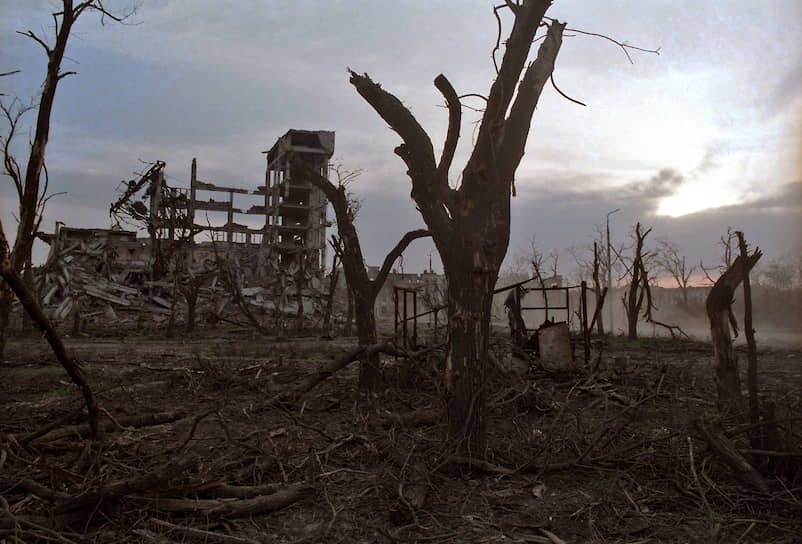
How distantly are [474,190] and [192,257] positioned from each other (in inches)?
1322

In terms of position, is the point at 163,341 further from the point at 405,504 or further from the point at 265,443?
the point at 405,504

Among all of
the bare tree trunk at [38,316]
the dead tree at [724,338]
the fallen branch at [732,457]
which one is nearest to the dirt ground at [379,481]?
the fallen branch at [732,457]

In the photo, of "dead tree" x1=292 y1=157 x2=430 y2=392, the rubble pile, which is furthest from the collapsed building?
"dead tree" x1=292 y1=157 x2=430 y2=392

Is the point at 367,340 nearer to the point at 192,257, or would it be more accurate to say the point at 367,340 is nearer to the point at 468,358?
the point at 468,358

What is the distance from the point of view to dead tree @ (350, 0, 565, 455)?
565 centimetres

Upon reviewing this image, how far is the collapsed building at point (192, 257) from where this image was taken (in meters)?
28.2

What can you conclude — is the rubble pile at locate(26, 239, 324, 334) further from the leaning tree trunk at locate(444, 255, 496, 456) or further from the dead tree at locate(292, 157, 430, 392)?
the leaning tree trunk at locate(444, 255, 496, 456)

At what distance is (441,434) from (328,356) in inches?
417

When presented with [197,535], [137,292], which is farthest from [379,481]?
[137,292]

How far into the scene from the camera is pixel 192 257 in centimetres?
3619

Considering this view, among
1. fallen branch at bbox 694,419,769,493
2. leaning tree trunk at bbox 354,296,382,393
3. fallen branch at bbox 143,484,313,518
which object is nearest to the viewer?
fallen branch at bbox 143,484,313,518

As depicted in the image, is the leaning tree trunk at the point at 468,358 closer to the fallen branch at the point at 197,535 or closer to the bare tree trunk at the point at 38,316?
the fallen branch at the point at 197,535

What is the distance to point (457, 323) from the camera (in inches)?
224

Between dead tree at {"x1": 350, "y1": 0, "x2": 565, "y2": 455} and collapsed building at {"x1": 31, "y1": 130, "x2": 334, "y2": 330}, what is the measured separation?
17409 mm
